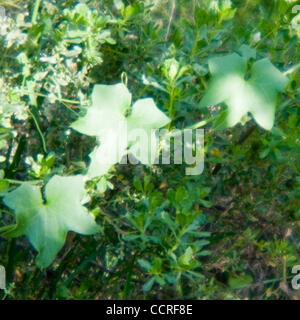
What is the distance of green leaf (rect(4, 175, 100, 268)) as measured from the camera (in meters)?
0.96

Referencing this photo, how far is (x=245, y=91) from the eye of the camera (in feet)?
3.39

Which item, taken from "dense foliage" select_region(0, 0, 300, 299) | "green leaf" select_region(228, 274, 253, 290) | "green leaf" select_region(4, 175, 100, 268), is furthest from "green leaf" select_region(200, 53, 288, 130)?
"green leaf" select_region(228, 274, 253, 290)

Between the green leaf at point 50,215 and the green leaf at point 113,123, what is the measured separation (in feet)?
0.26

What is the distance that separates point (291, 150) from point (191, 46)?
0.48 m

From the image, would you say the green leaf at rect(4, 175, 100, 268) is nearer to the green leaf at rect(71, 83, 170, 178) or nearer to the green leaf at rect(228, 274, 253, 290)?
the green leaf at rect(71, 83, 170, 178)

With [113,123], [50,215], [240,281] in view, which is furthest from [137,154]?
[240,281]

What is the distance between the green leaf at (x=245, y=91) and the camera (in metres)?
1.02

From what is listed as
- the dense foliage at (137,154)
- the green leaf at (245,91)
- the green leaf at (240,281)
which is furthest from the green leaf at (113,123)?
the green leaf at (240,281)

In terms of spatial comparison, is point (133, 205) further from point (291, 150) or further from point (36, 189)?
point (291, 150)

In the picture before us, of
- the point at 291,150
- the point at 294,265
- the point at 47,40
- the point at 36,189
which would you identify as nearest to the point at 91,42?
the point at 47,40

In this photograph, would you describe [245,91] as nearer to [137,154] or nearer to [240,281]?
[137,154]

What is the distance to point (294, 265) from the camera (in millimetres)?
1498

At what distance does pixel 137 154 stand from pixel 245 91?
33cm

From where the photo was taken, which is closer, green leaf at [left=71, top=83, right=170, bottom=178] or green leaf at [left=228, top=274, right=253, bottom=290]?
green leaf at [left=71, top=83, right=170, bottom=178]
